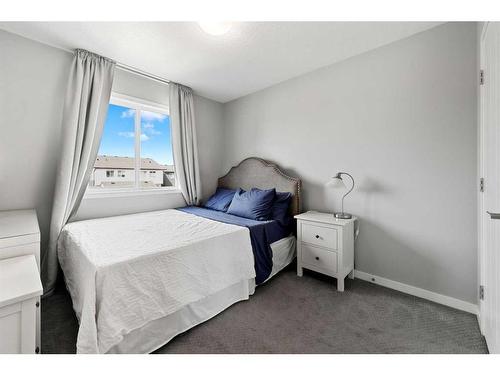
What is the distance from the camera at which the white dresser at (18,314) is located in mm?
918

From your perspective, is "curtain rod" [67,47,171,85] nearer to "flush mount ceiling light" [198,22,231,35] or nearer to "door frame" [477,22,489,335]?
"flush mount ceiling light" [198,22,231,35]

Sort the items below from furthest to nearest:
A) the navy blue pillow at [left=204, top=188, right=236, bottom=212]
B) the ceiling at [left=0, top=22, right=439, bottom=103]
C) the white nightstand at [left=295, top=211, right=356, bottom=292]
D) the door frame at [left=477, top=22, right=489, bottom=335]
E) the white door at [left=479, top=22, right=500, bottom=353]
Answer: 1. the navy blue pillow at [left=204, top=188, right=236, bottom=212]
2. the white nightstand at [left=295, top=211, right=356, bottom=292]
3. the ceiling at [left=0, top=22, right=439, bottom=103]
4. the door frame at [left=477, top=22, right=489, bottom=335]
5. the white door at [left=479, top=22, right=500, bottom=353]

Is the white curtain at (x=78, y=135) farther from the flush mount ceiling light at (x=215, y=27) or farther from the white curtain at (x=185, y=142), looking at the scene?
the flush mount ceiling light at (x=215, y=27)

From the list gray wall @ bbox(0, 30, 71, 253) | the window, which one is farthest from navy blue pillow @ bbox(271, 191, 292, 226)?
gray wall @ bbox(0, 30, 71, 253)

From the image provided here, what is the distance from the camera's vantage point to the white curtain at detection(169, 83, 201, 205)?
296cm

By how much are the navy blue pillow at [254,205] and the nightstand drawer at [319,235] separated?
46 centimetres

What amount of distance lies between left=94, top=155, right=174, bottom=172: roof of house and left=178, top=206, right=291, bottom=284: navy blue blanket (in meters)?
1.25

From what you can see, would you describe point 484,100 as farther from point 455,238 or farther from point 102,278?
point 102,278

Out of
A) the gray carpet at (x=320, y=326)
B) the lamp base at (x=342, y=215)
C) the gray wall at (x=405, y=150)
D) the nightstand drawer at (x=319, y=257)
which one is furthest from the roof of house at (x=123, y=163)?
the lamp base at (x=342, y=215)

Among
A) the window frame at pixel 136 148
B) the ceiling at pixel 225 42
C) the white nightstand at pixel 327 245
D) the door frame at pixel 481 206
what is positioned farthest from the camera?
the window frame at pixel 136 148

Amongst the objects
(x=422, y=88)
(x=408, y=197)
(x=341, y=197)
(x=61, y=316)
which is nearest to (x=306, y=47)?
(x=422, y=88)

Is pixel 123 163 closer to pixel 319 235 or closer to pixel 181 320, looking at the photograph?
pixel 181 320

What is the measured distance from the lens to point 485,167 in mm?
1377
